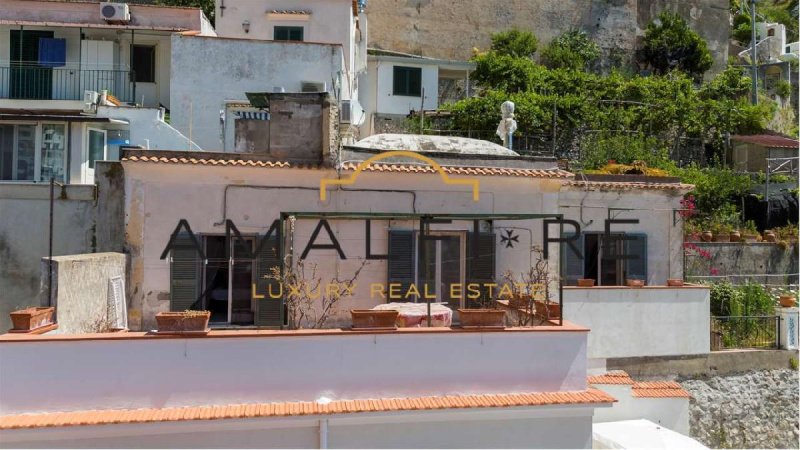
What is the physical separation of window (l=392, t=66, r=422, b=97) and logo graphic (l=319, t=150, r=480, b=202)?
1671 centimetres

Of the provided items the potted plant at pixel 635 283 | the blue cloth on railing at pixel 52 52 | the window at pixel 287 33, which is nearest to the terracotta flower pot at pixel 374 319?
the potted plant at pixel 635 283

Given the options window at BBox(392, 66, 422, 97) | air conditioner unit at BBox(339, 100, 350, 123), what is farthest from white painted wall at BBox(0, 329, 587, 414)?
window at BBox(392, 66, 422, 97)

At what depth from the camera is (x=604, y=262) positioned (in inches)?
577

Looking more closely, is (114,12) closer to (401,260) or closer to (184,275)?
(184,275)

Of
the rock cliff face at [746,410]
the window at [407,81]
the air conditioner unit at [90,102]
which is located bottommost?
the rock cliff face at [746,410]

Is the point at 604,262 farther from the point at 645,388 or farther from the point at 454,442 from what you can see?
the point at 454,442

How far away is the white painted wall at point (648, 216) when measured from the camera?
14.3m

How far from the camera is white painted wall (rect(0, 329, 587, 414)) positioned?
24.9ft

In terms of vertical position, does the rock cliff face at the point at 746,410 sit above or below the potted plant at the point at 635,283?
below

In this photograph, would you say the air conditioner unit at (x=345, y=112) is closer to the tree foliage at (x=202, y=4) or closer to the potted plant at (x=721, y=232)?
the potted plant at (x=721, y=232)

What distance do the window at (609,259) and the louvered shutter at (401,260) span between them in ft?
15.7

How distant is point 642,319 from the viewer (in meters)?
13.4

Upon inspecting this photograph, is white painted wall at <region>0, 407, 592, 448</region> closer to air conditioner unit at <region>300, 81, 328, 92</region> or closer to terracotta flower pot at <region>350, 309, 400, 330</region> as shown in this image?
terracotta flower pot at <region>350, 309, 400, 330</region>

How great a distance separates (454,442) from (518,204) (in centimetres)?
469
